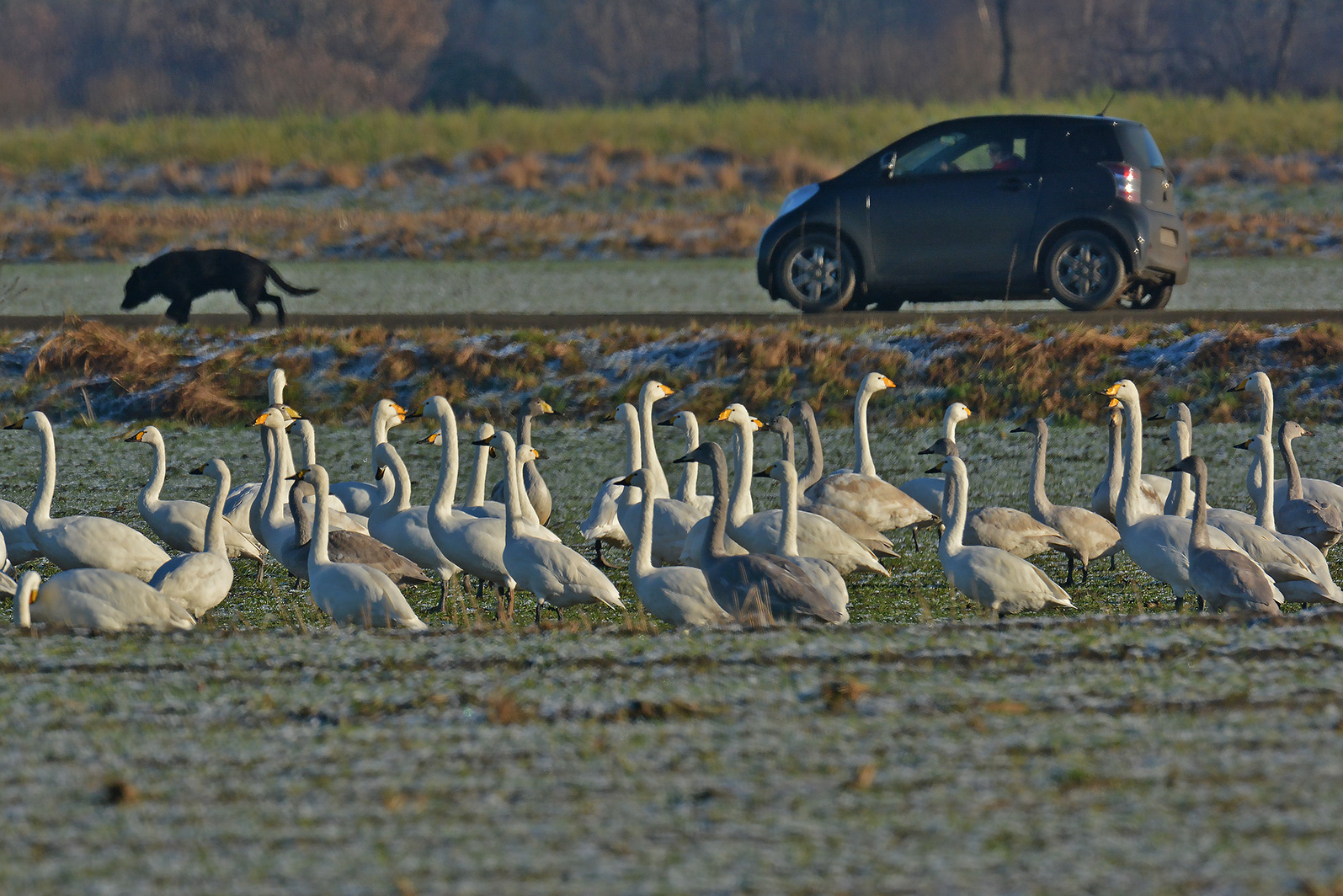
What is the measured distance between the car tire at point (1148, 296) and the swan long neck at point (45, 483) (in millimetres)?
10601

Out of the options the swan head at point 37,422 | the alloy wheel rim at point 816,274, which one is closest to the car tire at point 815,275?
the alloy wheel rim at point 816,274

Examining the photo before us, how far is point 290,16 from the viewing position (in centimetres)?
8444

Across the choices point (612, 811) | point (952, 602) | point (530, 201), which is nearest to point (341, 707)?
point (612, 811)

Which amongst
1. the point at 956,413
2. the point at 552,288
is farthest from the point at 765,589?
the point at 552,288

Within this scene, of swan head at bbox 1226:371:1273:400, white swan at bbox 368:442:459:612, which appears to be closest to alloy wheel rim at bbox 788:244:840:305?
swan head at bbox 1226:371:1273:400

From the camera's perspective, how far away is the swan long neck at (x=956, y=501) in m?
8.73

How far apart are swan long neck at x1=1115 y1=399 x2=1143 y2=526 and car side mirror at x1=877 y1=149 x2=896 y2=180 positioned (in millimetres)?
6519

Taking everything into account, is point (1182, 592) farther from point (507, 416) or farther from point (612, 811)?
point (507, 416)

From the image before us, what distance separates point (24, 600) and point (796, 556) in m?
3.40

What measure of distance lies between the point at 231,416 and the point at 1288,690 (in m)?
11.6

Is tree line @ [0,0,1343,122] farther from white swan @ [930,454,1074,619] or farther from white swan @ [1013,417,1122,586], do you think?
white swan @ [930,454,1074,619]

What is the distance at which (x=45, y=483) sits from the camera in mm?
9766

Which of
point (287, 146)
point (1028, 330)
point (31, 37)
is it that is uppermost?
point (31, 37)

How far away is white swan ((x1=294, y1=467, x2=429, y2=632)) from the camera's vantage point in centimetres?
763
